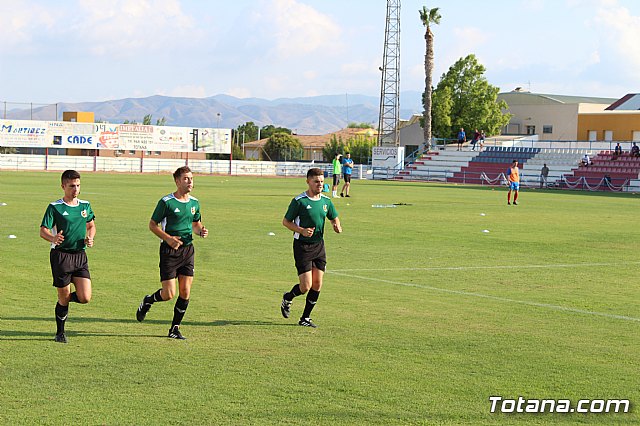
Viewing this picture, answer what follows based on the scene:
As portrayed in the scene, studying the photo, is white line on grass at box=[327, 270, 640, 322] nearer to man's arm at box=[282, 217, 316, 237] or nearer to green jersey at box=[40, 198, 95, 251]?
man's arm at box=[282, 217, 316, 237]

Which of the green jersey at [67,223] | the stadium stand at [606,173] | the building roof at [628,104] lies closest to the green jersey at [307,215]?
the green jersey at [67,223]

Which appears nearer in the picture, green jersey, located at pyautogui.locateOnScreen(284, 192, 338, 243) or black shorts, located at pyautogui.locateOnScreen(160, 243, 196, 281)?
black shorts, located at pyautogui.locateOnScreen(160, 243, 196, 281)

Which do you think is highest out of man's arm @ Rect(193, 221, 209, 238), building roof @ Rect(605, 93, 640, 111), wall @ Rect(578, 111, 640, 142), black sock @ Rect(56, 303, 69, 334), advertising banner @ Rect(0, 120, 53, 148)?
building roof @ Rect(605, 93, 640, 111)

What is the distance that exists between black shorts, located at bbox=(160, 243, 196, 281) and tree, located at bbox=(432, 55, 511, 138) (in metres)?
84.5

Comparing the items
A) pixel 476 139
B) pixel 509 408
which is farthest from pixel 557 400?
pixel 476 139

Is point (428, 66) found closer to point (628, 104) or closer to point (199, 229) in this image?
point (628, 104)

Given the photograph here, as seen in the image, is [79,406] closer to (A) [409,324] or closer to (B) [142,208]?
(A) [409,324]

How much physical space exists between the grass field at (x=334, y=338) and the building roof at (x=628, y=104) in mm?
79842

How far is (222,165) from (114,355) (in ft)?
238

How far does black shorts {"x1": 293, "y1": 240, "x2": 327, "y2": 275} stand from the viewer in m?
10.9

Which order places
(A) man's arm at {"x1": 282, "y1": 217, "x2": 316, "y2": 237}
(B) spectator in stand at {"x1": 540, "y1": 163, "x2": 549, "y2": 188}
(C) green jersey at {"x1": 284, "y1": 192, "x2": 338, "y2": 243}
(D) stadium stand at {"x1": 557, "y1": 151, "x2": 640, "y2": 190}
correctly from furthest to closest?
(B) spectator in stand at {"x1": 540, "y1": 163, "x2": 549, "y2": 188} < (D) stadium stand at {"x1": 557, "y1": 151, "x2": 640, "y2": 190} < (C) green jersey at {"x1": 284, "y1": 192, "x2": 338, "y2": 243} < (A) man's arm at {"x1": 282, "y1": 217, "x2": 316, "y2": 237}

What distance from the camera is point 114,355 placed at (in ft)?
29.7

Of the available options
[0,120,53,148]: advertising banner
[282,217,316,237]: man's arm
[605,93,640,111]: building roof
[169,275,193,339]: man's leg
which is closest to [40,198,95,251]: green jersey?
[169,275,193,339]: man's leg

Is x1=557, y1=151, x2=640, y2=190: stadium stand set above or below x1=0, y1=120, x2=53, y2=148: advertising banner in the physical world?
below
